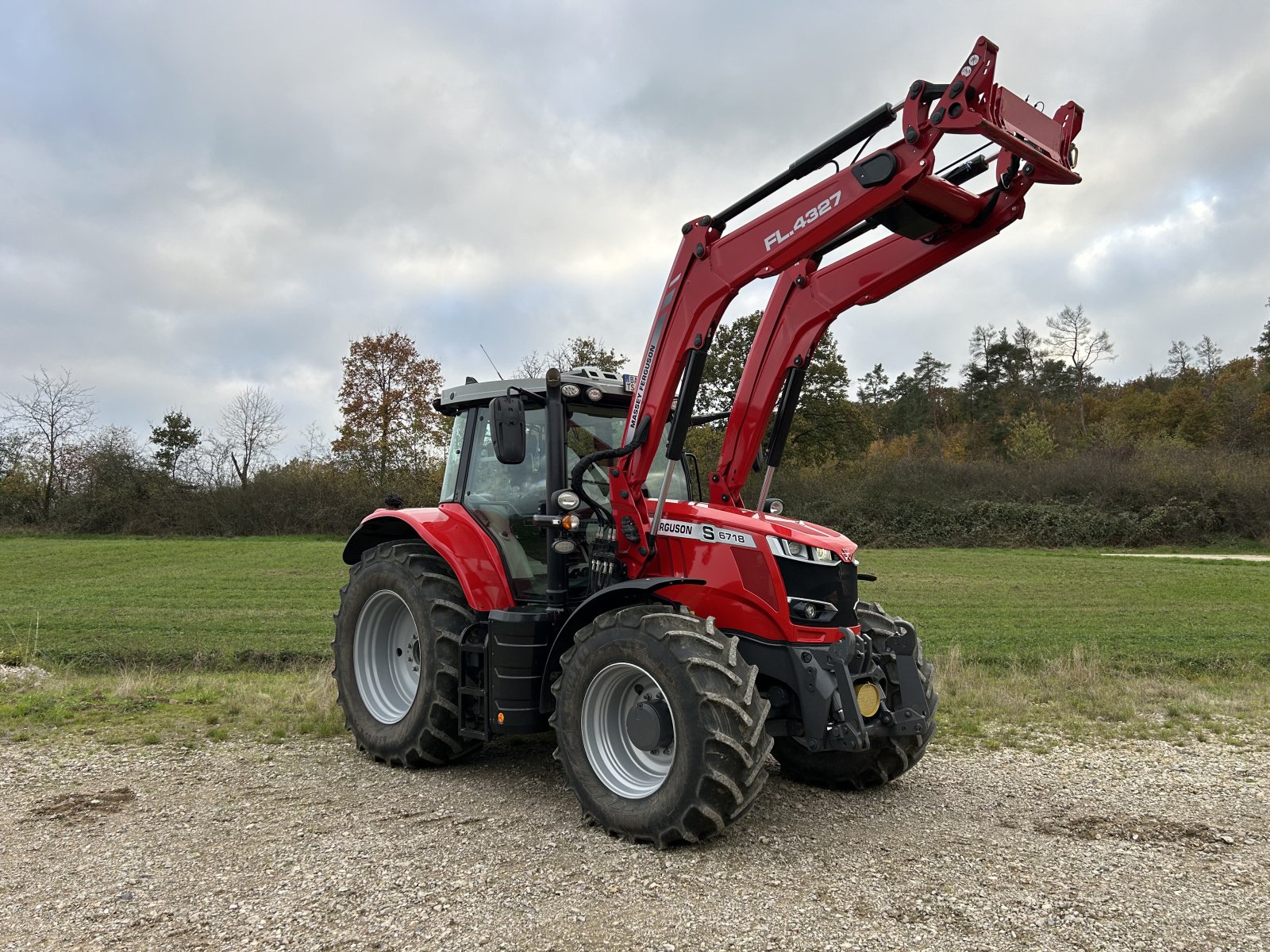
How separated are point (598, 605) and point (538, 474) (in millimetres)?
1145

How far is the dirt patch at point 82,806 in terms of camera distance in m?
4.82

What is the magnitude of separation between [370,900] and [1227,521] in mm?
36663

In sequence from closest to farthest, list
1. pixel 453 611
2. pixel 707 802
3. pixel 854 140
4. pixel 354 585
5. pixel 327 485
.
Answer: pixel 707 802
pixel 854 140
pixel 453 611
pixel 354 585
pixel 327 485

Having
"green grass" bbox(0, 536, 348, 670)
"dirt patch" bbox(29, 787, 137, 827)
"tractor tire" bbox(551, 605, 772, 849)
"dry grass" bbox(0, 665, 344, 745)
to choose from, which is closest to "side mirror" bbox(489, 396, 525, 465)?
"tractor tire" bbox(551, 605, 772, 849)

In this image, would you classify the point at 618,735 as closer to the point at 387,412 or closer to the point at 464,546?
the point at 464,546

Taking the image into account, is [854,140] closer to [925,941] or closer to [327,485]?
[925,941]

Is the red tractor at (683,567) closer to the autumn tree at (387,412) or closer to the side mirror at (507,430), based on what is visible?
the side mirror at (507,430)

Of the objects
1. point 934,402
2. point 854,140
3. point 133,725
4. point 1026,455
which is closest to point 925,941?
point 854,140

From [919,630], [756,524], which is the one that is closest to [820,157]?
[756,524]

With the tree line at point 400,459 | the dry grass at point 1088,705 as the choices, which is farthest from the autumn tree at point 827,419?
the dry grass at point 1088,705

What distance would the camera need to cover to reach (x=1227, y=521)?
3272 cm

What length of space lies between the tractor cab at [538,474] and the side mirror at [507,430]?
333 millimetres

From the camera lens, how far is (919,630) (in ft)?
43.2

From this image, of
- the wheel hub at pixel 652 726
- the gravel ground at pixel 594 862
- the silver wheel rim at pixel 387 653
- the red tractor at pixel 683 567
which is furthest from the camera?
the silver wheel rim at pixel 387 653
